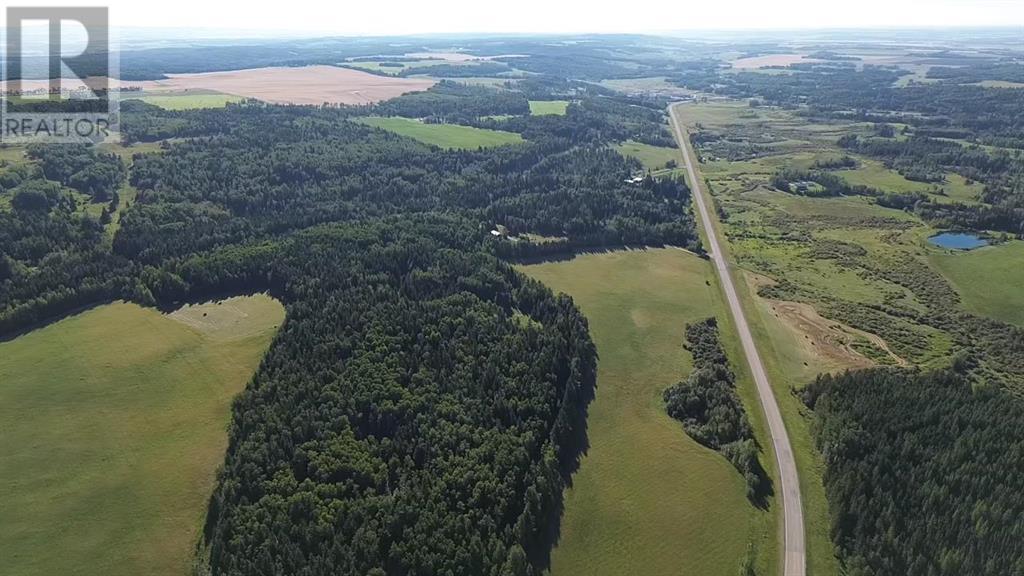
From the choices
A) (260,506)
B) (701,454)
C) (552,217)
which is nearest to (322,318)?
(260,506)

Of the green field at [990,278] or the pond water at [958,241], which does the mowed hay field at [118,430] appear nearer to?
the green field at [990,278]

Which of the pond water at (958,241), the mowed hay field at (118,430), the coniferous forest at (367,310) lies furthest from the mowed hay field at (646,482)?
the pond water at (958,241)

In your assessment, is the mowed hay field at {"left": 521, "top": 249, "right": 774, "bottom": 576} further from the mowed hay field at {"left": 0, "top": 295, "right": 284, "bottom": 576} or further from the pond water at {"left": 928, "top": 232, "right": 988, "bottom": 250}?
the pond water at {"left": 928, "top": 232, "right": 988, "bottom": 250}

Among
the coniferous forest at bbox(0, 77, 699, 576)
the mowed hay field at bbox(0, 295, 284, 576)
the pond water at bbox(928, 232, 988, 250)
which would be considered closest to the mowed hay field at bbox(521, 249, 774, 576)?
the coniferous forest at bbox(0, 77, 699, 576)

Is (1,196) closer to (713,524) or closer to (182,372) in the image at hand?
(182,372)

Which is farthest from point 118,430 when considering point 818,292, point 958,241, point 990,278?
point 958,241

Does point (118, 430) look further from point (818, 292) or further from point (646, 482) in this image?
point (818, 292)

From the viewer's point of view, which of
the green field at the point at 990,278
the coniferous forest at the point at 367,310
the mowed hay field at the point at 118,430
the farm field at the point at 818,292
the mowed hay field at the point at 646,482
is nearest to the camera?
the coniferous forest at the point at 367,310
